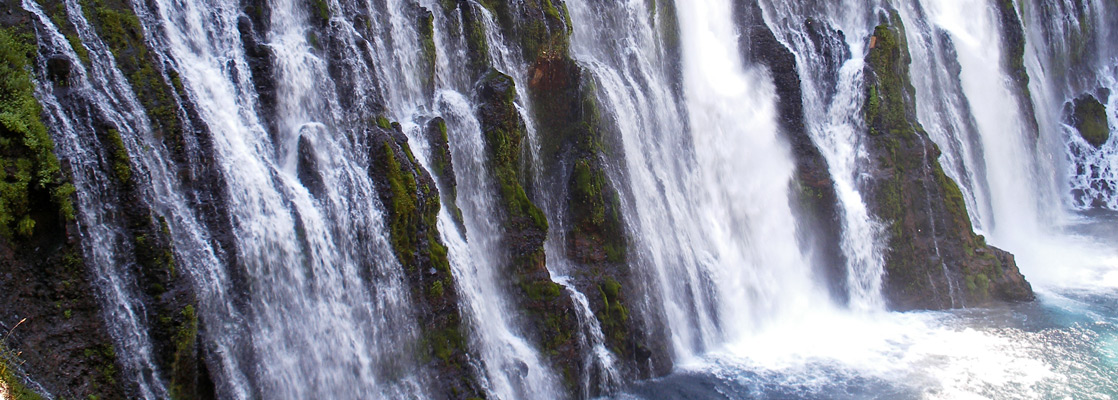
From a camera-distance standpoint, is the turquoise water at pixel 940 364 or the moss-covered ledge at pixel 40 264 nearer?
the moss-covered ledge at pixel 40 264

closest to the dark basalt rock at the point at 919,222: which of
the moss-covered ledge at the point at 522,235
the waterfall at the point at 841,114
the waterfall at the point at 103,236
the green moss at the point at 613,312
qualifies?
the waterfall at the point at 841,114

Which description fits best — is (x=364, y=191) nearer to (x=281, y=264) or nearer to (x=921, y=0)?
(x=281, y=264)

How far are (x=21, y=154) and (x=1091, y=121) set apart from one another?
1552 inches

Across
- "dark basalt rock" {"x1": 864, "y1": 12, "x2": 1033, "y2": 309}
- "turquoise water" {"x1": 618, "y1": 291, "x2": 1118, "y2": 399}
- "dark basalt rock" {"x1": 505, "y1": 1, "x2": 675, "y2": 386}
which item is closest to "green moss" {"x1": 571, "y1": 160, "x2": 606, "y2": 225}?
"dark basalt rock" {"x1": 505, "y1": 1, "x2": 675, "y2": 386}

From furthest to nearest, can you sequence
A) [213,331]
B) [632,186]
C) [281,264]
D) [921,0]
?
[921,0], [632,186], [281,264], [213,331]

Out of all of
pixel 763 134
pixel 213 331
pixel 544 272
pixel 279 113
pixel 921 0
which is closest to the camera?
pixel 213 331

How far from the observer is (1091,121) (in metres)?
35.9

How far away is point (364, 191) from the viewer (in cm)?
1428

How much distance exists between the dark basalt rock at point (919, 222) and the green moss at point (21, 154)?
20.0 meters

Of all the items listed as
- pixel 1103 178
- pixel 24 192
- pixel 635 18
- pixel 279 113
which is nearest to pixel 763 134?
pixel 635 18

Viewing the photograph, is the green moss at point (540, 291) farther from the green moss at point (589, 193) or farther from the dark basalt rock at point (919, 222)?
the dark basalt rock at point (919, 222)

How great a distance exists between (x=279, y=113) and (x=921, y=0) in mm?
26488

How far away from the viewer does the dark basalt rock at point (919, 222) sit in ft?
75.8

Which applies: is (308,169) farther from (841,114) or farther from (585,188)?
(841,114)
